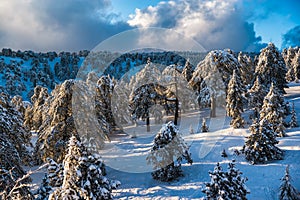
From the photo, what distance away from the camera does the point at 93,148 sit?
72.9ft

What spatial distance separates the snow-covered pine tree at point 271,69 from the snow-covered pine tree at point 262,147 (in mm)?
18239

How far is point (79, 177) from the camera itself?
1330 centimetres

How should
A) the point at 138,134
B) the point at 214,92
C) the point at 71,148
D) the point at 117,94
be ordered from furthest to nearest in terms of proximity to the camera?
the point at 117,94, the point at 138,134, the point at 214,92, the point at 71,148

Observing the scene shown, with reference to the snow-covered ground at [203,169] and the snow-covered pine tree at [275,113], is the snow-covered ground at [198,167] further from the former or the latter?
the snow-covered pine tree at [275,113]

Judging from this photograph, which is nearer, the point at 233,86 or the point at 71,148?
the point at 71,148

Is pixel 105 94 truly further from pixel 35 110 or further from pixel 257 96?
pixel 257 96

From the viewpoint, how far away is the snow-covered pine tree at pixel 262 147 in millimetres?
18688

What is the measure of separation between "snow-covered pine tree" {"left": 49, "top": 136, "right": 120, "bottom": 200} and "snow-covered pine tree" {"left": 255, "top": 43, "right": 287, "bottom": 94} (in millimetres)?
29614

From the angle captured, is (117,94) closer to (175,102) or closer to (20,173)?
(175,102)

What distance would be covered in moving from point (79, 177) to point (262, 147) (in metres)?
13.7

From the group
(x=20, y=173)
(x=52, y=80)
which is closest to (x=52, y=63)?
(x=52, y=80)

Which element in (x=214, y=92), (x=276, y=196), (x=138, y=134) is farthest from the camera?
(x=138, y=134)

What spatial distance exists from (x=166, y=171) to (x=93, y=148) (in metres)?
7.34

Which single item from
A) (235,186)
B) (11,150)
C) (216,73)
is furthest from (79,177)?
(216,73)
